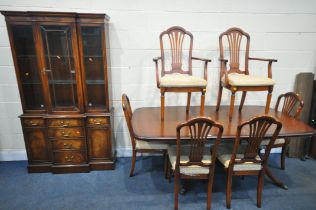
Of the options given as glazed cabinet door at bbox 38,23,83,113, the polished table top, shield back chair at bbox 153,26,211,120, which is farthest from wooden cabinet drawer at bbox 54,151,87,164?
shield back chair at bbox 153,26,211,120

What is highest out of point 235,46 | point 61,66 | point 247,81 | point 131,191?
point 235,46

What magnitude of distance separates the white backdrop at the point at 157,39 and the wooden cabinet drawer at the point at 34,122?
1.41 ft

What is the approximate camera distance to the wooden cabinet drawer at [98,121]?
2410 mm

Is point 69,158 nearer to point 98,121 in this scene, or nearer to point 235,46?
point 98,121

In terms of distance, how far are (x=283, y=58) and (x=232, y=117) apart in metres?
1.21

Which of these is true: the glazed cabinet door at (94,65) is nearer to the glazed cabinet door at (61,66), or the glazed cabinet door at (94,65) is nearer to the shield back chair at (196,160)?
the glazed cabinet door at (61,66)

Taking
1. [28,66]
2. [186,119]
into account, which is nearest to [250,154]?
[186,119]

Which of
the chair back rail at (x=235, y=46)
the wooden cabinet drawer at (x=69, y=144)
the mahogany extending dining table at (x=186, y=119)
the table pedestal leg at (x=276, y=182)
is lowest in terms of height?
the table pedestal leg at (x=276, y=182)

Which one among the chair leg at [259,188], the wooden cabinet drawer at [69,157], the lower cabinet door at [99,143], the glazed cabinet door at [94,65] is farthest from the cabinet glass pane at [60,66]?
the chair leg at [259,188]

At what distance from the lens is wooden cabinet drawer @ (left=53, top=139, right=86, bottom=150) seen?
244cm

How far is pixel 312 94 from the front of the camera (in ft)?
9.11

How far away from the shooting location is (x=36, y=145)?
247 centimetres

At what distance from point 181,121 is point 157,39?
3.56 feet

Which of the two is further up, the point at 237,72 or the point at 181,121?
the point at 237,72
